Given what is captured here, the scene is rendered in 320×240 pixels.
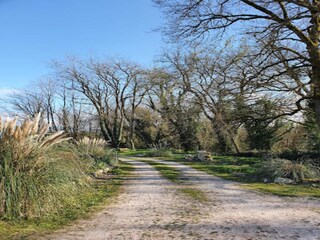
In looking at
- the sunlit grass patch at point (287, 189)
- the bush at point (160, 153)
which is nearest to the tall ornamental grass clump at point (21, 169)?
the sunlit grass patch at point (287, 189)

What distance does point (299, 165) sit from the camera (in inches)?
387

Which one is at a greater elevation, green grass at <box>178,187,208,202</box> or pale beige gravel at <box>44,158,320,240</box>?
green grass at <box>178,187,208,202</box>

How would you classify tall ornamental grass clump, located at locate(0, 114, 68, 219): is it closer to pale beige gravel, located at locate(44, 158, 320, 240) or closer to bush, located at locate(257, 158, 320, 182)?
pale beige gravel, located at locate(44, 158, 320, 240)

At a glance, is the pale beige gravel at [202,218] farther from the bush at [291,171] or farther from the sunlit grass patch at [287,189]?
the bush at [291,171]

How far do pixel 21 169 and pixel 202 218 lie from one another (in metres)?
2.69

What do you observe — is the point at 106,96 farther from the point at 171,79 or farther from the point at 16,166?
the point at 16,166

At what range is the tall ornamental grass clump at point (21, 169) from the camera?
4.46m

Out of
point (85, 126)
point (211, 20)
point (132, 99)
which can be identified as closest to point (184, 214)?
point (211, 20)

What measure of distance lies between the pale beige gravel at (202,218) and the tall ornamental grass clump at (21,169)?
752 mm

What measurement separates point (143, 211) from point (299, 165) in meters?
6.18

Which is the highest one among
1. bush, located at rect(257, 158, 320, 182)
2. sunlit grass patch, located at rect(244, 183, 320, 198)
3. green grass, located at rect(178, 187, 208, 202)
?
bush, located at rect(257, 158, 320, 182)

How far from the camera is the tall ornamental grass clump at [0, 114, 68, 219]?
4461 millimetres

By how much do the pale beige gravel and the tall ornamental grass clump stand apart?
29.6 inches

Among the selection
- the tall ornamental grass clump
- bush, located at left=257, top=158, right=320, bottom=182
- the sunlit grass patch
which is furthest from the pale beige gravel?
bush, located at left=257, top=158, right=320, bottom=182
